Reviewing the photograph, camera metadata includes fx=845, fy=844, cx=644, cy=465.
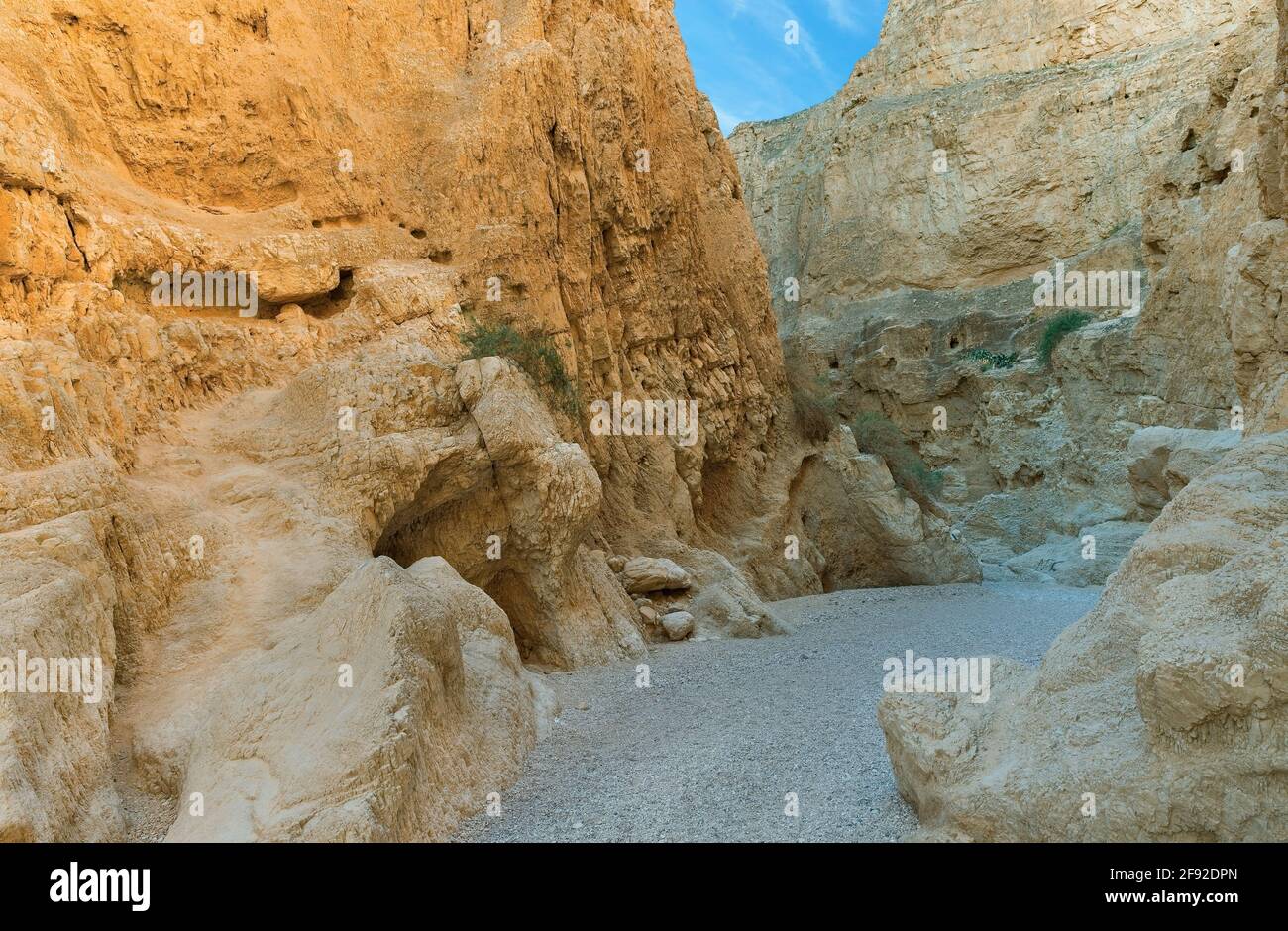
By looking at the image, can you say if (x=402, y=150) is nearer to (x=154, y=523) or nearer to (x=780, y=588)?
(x=154, y=523)

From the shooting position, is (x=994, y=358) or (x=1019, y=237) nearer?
(x=994, y=358)

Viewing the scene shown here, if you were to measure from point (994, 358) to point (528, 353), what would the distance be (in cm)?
2672

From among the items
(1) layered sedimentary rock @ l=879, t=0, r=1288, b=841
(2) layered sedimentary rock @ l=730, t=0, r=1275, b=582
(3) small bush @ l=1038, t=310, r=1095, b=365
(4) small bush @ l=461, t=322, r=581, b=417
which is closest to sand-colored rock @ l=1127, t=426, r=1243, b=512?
(2) layered sedimentary rock @ l=730, t=0, r=1275, b=582

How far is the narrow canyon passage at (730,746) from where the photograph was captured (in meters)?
5.38

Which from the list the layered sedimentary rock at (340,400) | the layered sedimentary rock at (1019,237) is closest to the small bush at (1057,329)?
the layered sedimentary rock at (1019,237)

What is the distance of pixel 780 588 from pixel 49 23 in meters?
14.9

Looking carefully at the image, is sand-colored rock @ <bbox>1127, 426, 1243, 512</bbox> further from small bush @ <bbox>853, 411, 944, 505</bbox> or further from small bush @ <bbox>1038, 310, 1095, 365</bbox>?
small bush @ <bbox>1038, 310, 1095, 365</bbox>

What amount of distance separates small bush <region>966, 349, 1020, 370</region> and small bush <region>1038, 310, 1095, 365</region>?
123 centimetres

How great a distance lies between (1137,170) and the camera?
37781mm

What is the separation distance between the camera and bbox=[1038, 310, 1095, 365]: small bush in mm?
31219

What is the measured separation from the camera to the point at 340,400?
9.51 m

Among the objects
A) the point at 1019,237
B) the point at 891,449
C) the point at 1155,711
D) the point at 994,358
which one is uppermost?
the point at 1019,237

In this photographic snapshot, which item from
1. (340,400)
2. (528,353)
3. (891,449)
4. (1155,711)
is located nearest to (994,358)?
(891,449)

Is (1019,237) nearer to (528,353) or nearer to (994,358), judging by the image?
(994,358)
